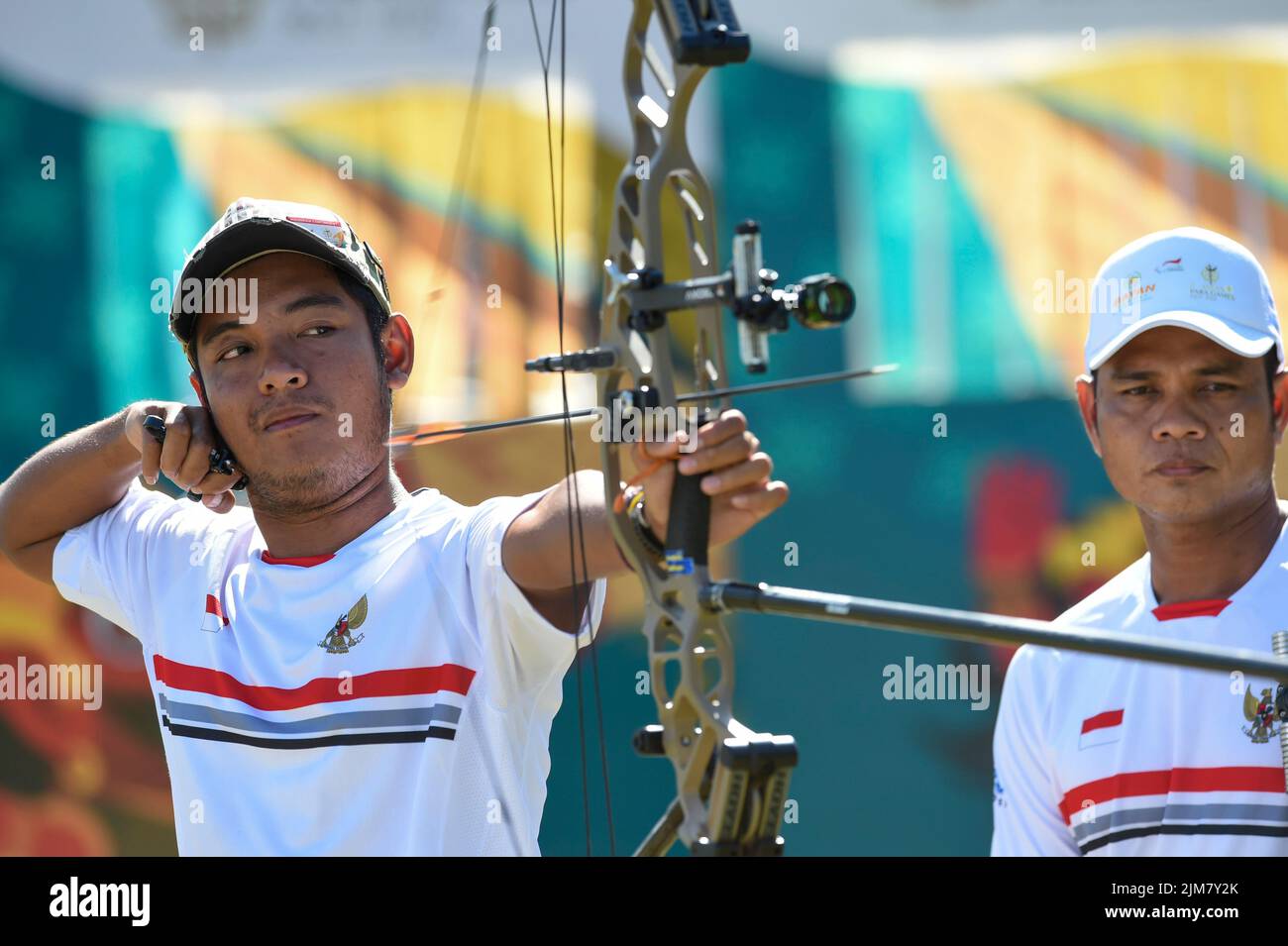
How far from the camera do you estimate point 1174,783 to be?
224 centimetres

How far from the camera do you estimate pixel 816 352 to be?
6.25m

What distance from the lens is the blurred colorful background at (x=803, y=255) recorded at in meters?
6.12

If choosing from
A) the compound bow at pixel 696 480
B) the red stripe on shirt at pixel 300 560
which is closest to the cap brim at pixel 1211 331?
the compound bow at pixel 696 480

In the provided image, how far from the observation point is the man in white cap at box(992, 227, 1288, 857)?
2232 millimetres

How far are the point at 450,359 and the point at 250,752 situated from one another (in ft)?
11.8

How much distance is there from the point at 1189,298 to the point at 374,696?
127cm

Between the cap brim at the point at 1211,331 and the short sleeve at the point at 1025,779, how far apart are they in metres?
0.49

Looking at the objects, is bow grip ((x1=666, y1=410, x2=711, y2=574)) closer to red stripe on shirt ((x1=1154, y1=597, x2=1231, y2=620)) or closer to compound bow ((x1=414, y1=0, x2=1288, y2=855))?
compound bow ((x1=414, y1=0, x2=1288, y2=855))

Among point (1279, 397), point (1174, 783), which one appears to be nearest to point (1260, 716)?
point (1174, 783)

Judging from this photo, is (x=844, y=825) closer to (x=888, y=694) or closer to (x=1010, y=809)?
(x=888, y=694)

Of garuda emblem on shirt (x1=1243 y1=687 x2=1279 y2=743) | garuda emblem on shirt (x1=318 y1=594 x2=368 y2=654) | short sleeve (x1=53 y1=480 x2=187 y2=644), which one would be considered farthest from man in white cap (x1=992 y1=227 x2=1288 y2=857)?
short sleeve (x1=53 y1=480 x2=187 y2=644)

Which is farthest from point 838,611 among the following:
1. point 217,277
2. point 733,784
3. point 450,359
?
point 450,359

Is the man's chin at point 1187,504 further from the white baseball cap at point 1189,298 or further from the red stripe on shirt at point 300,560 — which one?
the red stripe on shirt at point 300,560

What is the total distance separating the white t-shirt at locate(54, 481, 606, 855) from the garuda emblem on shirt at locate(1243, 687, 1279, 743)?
0.87 meters
